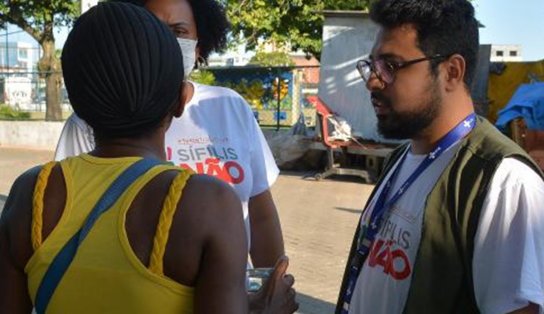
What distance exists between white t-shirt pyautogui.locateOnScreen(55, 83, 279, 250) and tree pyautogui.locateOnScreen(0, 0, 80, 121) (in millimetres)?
18683

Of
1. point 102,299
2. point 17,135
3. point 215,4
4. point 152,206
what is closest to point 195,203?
point 152,206

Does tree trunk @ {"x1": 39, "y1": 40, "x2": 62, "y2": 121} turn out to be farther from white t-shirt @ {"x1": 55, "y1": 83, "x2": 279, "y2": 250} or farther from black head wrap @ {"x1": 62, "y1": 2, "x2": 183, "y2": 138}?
black head wrap @ {"x1": 62, "y1": 2, "x2": 183, "y2": 138}

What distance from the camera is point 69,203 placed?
4.53 ft

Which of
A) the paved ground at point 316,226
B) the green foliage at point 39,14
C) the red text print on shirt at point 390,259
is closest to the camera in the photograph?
the red text print on shirt at point 390,259

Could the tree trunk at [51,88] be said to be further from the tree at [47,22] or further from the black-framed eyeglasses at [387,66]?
the black-framed eyeglasses at [387,66]

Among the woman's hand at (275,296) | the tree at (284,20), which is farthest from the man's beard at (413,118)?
the tree at (284,20)

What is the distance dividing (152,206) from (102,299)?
0.20 metres

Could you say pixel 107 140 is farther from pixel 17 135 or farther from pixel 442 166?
pixel 17 135

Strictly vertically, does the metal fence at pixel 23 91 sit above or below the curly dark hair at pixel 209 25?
below

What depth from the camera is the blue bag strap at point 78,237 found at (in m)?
1.34

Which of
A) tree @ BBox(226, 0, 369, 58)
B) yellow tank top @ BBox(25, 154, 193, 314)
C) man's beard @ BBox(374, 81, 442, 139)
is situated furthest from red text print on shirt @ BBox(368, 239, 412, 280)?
tree @ BBox(226, 0, 369, 58)

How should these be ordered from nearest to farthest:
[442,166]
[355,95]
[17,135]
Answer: [442,166] < [355,95] < [17,135]

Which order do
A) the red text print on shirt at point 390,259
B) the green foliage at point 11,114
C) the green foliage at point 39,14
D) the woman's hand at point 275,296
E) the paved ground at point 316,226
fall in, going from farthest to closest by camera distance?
the green foliage at point 11,114, the green foliage at point 39,14, the paved ground at point 316,226, the red text print on shirt at point 390,259, the woman's hand at point 275,296

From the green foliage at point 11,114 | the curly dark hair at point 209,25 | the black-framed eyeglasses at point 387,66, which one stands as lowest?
the green foliage at point 11,114
